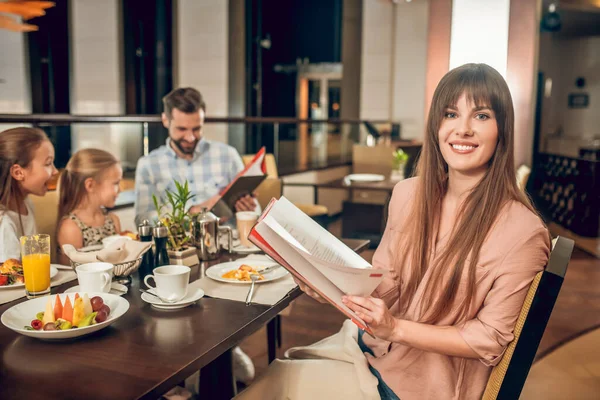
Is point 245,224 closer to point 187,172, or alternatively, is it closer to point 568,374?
point 187,172

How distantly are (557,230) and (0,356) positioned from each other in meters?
6.77

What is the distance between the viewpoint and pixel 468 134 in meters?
1.26

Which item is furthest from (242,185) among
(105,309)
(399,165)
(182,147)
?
(399,165)

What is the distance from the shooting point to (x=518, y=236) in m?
1.20

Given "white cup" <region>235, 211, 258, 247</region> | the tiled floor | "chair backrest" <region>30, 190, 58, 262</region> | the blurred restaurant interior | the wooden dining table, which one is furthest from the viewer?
the tiled floor

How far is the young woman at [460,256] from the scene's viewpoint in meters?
1.18

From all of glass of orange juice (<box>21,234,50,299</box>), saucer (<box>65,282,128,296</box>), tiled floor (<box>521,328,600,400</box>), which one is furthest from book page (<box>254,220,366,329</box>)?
tiled floor (<box>521,328,600,400</box>)

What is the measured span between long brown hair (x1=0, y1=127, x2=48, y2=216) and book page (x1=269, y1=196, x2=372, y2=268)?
1.12 meters

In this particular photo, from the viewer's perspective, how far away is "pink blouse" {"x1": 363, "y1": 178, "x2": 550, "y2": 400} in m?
1.17

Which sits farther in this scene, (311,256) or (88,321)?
(88,321)

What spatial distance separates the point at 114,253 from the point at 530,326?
1.08 m

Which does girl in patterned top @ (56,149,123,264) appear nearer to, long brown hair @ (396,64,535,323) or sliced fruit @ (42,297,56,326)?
sliced fruit @ (42,297,56,326)

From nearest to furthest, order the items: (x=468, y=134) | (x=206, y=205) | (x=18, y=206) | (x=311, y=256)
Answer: (x=311, y=256) < (x=468, y=134) < (x=18, y=206) < (x=206, y=205)

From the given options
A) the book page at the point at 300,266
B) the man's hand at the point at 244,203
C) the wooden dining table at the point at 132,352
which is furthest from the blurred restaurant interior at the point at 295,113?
the man's hand at the point at 244,203
